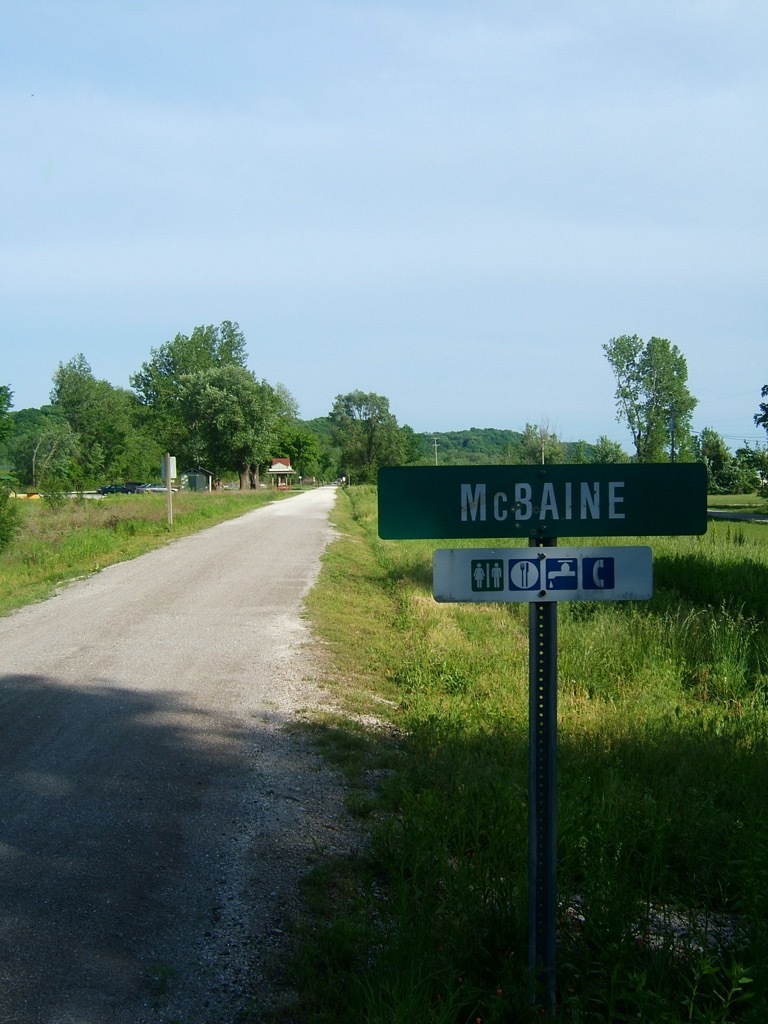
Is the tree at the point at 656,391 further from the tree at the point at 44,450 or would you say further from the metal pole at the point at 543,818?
the metal pole at the point at 543,818

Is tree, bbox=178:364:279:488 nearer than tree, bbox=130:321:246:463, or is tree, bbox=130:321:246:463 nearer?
tree, bbox=178:364:279:488

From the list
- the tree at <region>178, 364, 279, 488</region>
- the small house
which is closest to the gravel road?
the tree at <region>178, 364, 279, 488</region>

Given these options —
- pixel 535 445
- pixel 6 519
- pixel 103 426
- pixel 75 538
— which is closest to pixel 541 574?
pixel 6 519

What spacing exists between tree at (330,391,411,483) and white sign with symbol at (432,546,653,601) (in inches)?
2487

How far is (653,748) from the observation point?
5.96 metres

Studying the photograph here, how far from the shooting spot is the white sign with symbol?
3.00 metres

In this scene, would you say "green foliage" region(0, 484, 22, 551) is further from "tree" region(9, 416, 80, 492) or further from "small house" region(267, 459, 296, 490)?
"small house" region(267, 459, 296, 490)

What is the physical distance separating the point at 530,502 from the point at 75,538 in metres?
22.6

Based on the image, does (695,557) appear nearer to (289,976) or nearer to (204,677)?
(204,677)

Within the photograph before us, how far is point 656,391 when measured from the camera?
73.8 metres

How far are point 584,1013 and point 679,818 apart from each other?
1.73 meters

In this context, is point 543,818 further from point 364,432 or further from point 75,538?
point 364,432

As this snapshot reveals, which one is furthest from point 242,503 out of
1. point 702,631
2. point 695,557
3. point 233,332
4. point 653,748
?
point 233,332

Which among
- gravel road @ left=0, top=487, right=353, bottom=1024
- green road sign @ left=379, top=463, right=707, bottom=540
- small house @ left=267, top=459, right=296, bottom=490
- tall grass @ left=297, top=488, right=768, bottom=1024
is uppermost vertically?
small house @ left=267, top=459, right=296, bottom=490
